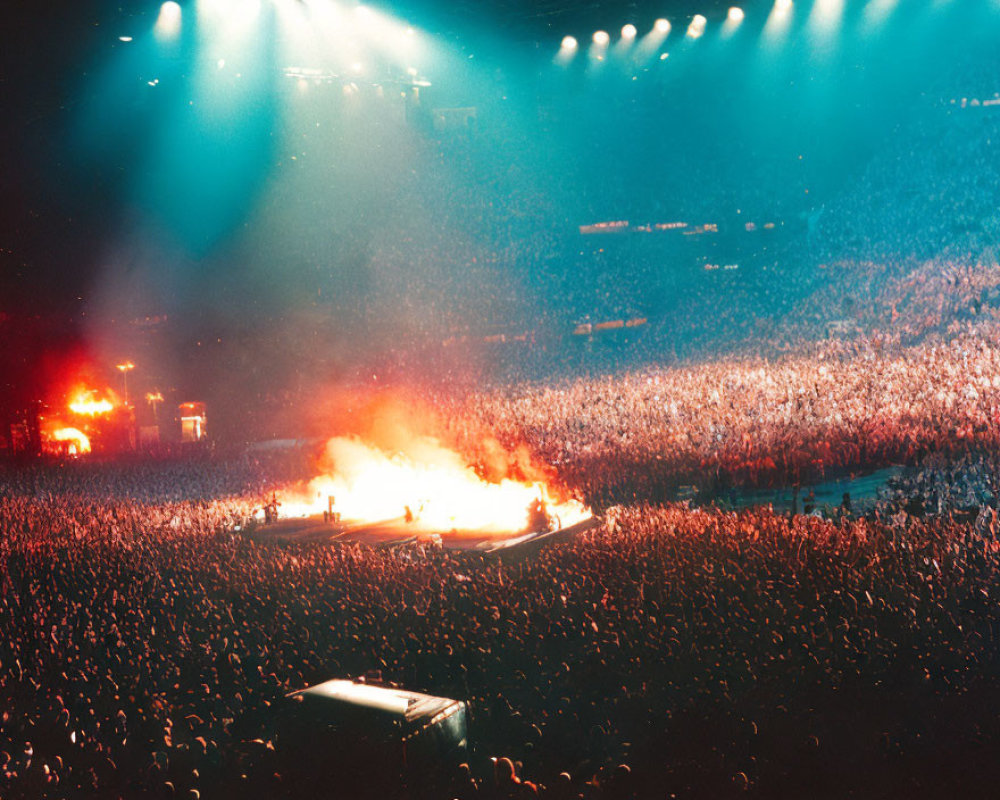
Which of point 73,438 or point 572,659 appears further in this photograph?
point 73,438

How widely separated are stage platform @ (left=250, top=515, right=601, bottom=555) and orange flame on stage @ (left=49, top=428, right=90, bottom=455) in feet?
52.6

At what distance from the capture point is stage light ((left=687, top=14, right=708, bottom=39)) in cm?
2690

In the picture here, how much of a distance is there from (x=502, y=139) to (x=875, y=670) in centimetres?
3410

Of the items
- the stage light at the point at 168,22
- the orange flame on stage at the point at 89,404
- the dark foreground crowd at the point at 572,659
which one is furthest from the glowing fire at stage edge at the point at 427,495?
the stage light at the point at 168,22

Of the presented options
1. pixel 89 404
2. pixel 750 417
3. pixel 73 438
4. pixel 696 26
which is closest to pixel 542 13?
pixel 696 26

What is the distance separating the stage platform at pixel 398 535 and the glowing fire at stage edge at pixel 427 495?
0.23 meters

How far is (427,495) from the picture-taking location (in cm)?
1354

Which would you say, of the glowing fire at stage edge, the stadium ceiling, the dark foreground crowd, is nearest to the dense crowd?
the glowing fire at stage edge

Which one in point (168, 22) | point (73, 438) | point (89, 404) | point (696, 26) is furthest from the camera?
point (696, 26)

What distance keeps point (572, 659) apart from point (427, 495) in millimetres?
7547

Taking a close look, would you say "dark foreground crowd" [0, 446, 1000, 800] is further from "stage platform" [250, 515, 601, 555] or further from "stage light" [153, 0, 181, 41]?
"stage light" [153, 0, 181, 41]

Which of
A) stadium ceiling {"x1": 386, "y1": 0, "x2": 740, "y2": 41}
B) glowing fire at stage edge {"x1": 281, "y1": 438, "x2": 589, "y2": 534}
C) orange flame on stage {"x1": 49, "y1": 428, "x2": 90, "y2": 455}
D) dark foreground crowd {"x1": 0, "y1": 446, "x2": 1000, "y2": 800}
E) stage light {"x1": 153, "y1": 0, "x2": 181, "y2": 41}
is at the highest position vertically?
A: stadium ceiling {"x1": 386, "y1": 0, "x2": 740, "y2": 41}

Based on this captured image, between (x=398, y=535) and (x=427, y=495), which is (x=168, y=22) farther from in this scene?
(x=398, y=535)

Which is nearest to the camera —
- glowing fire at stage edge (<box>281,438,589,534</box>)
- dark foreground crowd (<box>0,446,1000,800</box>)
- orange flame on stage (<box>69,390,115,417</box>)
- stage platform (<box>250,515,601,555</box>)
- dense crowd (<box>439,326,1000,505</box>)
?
dark foreground crowd (<box>0,446,1000,800</box>)
